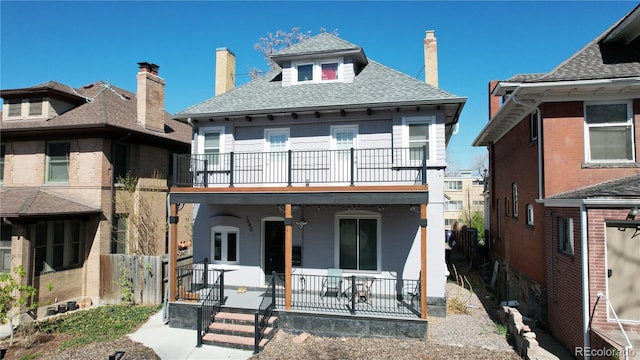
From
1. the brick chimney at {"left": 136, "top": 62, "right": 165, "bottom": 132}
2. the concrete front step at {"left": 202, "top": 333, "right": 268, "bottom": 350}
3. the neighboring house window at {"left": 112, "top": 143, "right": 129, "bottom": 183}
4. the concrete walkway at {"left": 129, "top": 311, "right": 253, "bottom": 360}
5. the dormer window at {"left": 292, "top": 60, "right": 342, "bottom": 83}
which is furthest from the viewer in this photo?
the brick chimney at {"left": 136, "top": 62, "right": 165, "bottom": 132}

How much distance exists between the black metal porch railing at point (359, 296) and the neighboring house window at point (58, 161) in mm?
10139

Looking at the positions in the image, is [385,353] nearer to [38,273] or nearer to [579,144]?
[579,144]

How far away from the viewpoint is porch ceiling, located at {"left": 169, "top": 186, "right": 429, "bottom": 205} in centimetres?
963

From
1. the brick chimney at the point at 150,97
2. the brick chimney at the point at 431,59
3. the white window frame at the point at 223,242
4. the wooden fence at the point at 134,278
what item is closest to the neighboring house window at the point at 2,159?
the brick chimney at the point at 150,97

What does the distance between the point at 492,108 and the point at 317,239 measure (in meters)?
12.1

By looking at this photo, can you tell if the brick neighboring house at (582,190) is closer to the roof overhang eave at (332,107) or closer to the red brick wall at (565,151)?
the red brick wall at (565,151)

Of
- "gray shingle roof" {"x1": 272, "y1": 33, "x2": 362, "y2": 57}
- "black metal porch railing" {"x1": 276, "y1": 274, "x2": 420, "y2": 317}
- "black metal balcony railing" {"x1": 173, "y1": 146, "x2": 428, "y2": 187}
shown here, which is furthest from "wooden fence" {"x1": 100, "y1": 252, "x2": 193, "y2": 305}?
"gray shingle roof" {"x1": 272, "y1": 33, "x2": 362, "y2": 57}

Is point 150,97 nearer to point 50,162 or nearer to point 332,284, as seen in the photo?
point 50,162

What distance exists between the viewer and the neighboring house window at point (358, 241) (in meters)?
11.4

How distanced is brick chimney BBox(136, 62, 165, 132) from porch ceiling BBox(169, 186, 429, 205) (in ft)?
21.9

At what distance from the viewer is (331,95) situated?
1227cm

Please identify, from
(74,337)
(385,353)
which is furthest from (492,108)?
(74,337)

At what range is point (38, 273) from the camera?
12117 millimetres

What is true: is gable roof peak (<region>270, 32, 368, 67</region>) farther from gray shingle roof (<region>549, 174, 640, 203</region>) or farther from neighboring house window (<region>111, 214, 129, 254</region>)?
neighboring house window (<region>111, 214, 129, 254</region>)
